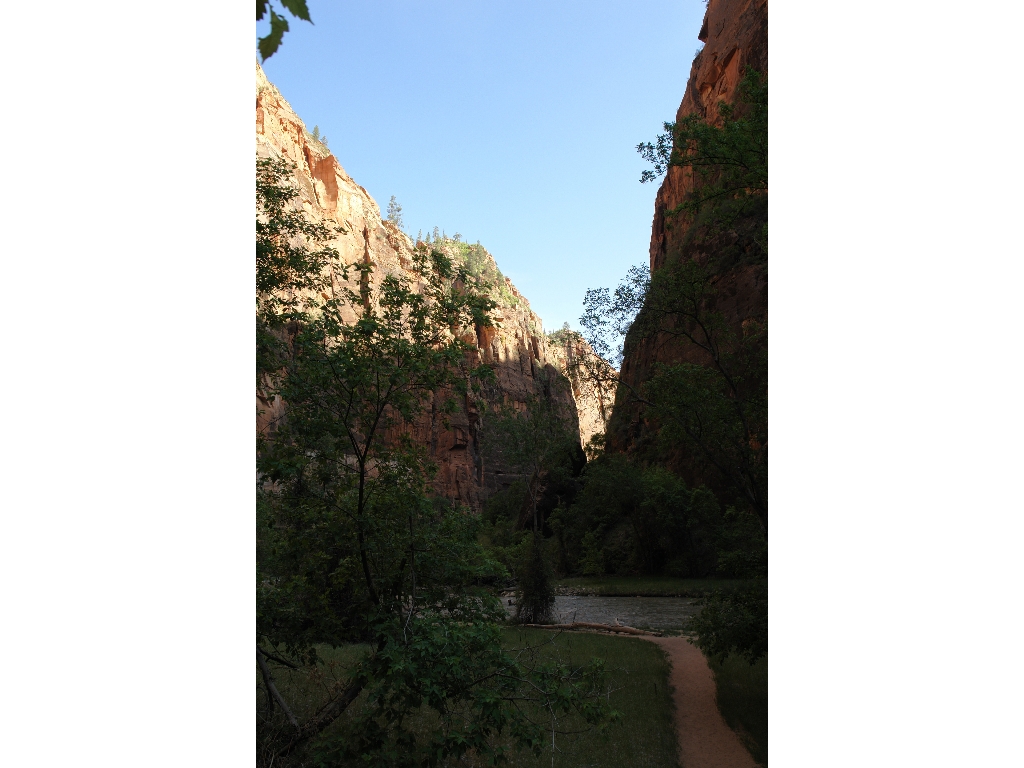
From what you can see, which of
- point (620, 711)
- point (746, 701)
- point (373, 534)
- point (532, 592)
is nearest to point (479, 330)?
point (532, 592)

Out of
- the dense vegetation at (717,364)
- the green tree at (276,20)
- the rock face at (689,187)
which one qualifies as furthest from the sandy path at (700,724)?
the rock face at (689,187)

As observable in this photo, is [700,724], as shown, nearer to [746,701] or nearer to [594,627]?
[746,701]

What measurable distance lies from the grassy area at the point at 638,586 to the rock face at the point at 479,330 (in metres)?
5.79

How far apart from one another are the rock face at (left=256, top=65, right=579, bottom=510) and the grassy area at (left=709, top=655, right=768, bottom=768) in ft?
51.8

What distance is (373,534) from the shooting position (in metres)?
4.28

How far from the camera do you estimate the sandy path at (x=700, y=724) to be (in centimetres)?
629

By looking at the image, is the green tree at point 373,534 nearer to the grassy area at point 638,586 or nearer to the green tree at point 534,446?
the green tree at point 534,446

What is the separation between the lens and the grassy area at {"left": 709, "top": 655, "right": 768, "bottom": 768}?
665 centimetres

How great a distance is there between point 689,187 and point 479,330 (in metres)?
8.78

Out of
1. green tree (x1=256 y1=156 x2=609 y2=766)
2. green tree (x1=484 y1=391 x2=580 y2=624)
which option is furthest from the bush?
green tree (x1=256 y1=156 x2=609 y2=766)

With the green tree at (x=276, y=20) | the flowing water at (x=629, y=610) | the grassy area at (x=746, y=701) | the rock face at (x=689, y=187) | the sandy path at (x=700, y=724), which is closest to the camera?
the green tree at (x=276, y=20)
